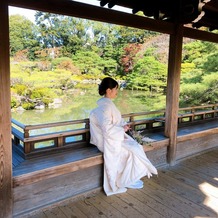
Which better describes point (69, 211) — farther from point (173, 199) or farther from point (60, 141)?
point (173, 199)

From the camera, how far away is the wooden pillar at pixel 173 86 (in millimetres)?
3040

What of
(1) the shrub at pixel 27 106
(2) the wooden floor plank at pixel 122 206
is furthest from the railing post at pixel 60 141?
(1) the shrub at pixel 27 106

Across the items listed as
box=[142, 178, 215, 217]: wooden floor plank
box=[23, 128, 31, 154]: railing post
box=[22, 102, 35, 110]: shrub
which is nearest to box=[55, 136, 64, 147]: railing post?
box=[23, 128, 31, 154]: railing post

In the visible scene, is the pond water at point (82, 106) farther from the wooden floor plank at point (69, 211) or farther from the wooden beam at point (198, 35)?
the wooden floor plank at point (69, 211)

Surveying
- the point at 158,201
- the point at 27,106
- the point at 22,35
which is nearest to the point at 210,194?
the point at 158,201

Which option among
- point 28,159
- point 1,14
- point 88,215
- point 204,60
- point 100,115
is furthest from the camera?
point 204,60

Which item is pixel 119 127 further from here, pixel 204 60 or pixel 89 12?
pixel 204 60

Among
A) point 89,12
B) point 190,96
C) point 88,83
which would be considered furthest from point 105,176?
point 88,83

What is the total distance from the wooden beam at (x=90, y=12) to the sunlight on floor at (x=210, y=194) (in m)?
1.98

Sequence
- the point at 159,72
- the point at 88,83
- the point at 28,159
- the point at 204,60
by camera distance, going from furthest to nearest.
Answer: the point at 88,83, the point at 159,72, the point at 204,60, the point at 28,159

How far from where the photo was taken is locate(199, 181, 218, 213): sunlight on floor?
2.35 m

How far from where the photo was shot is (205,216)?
215cm

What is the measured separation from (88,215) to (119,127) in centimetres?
94

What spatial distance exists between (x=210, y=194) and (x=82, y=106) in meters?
8.29
